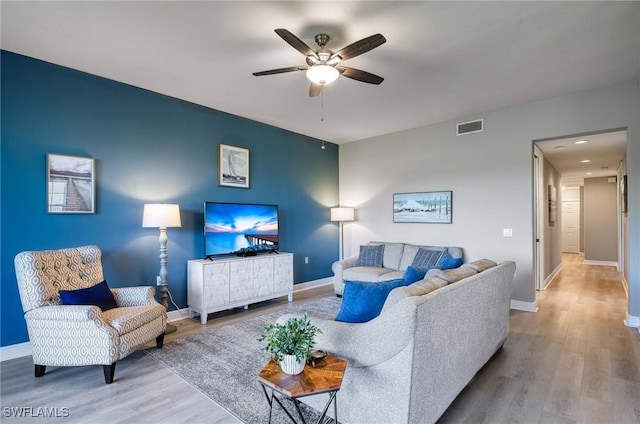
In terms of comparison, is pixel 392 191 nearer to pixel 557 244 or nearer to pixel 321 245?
pixel 321 245

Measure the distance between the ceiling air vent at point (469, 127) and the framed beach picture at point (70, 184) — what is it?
4.92m

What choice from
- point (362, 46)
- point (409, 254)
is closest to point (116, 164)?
point (362, 46)

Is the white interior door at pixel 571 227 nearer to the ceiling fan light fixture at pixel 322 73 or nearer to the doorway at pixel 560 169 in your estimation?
the doorway at pixel 560 169

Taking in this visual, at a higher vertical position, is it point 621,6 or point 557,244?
point 621,6

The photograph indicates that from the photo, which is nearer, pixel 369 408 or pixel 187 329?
pixel 369 408

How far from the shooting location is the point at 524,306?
4379 mm

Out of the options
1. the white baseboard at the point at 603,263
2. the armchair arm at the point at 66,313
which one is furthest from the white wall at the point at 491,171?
the white baseboard at the point at 603,263

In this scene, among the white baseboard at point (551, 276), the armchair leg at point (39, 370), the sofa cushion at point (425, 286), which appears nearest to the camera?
the sofa cushion at point (425, 286)

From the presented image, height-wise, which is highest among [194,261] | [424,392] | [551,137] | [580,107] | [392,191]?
[580,107]

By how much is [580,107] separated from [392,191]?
9.21 feet

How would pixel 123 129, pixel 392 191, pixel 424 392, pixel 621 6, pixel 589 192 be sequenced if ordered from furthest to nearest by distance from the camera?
pixel 589 192 < pixel 392 191 < pixel 123 129 < pixel 621 6 < pixel 424 392

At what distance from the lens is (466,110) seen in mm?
4570

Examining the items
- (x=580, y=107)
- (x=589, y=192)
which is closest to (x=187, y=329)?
(x=580, y=107)

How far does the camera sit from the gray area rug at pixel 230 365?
6.99 ft
